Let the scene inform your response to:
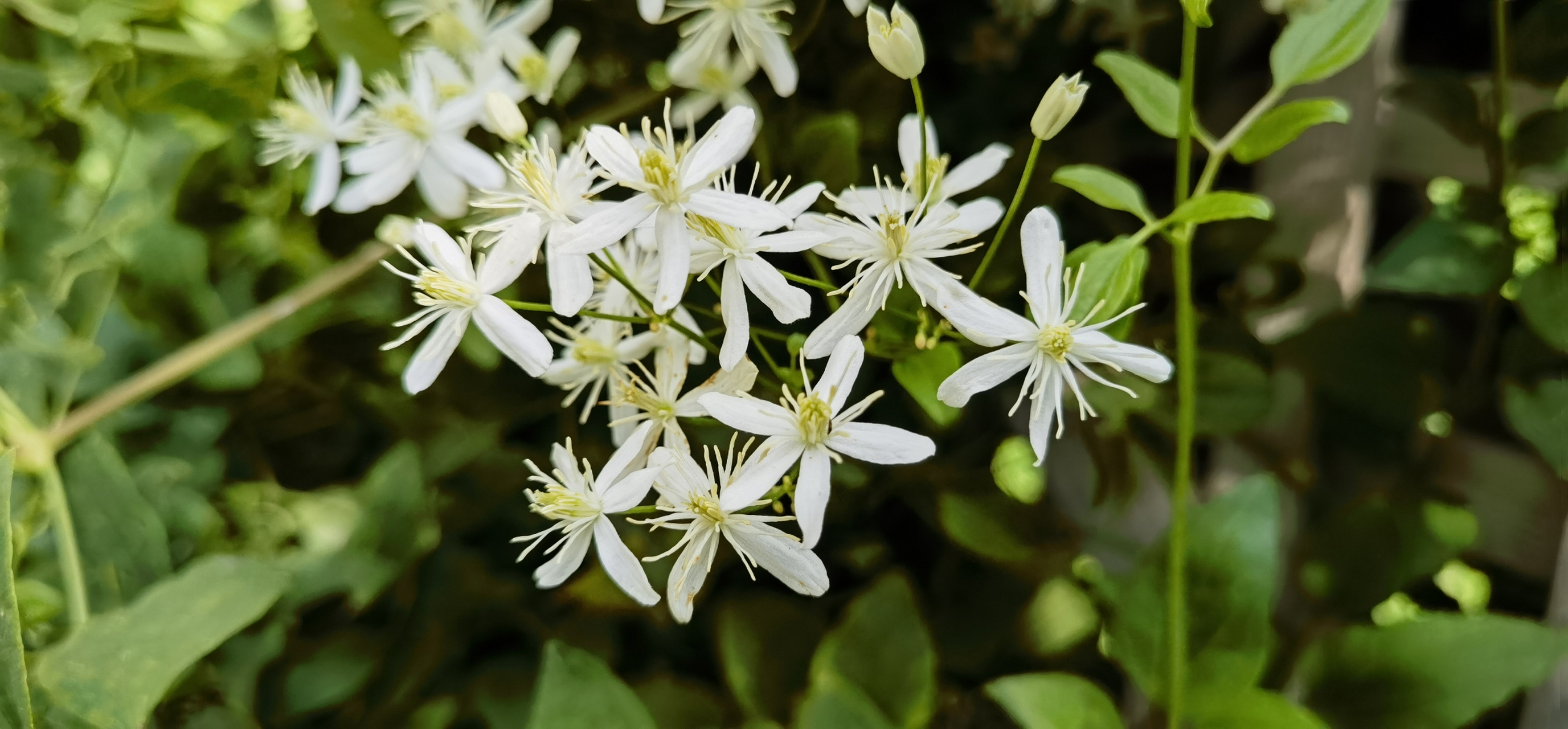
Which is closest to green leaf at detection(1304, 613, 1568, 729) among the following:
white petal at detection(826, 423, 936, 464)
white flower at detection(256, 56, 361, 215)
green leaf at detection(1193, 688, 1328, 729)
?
green leaf at detection(1193, 688, 1328, 729)

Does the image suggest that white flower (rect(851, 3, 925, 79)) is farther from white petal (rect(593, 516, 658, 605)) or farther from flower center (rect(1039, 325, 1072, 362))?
white petal (rect(593, 516, 658, 605))

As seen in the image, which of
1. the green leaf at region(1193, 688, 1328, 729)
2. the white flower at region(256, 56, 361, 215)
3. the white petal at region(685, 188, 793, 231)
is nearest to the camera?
the white petal at region(685, 188, 793, 231)

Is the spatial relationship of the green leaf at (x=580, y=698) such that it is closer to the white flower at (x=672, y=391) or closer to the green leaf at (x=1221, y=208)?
the white flower at (x=672, y=391)

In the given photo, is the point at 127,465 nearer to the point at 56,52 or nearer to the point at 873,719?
the point at 56,52

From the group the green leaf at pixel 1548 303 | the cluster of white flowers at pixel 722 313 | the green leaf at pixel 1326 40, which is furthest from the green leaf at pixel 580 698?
the green leaf at pixel 1548 303

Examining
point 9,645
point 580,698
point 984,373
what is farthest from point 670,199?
point 9,645

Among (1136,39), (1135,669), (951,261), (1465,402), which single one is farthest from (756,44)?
(1465,402)

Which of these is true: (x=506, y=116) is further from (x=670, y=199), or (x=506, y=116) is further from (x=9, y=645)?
(x=9, y=645)
